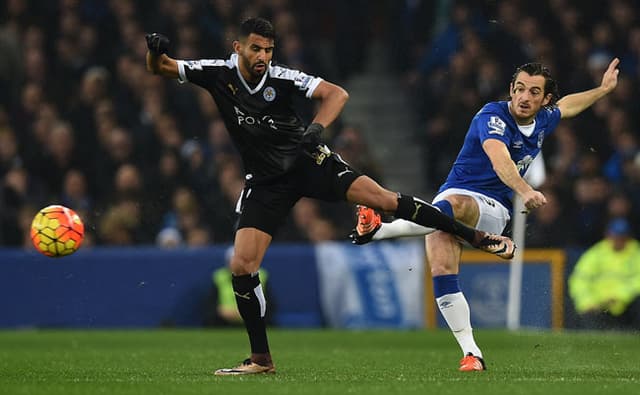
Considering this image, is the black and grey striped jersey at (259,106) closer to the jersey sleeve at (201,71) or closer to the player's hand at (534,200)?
the jersey sleeve at (201,71)

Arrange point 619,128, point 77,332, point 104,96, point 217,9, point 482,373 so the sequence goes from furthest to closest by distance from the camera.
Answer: point 217,9 → point 104,96 → point 619,128 → point 77,332 → point 482,373

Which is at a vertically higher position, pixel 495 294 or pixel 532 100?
pixel 532 100

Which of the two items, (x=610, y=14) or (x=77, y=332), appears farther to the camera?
(x=610, y=14)

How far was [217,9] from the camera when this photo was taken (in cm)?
1980

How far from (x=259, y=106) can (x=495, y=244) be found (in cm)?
182

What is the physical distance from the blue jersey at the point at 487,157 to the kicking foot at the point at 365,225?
54cm

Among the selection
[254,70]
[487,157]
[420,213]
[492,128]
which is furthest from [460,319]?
[254,70]

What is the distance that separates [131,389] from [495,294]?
873cm

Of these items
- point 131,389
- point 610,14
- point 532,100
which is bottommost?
point 131,389

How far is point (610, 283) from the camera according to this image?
1539cm

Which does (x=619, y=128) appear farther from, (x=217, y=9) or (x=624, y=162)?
(x=217, y=9)

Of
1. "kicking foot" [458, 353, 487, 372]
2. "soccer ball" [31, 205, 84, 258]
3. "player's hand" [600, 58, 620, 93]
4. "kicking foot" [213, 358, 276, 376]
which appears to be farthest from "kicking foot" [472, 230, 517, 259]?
Answer: "soccer ball" [31, 205, 84, 258]

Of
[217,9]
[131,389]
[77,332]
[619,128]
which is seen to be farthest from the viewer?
[217,9]

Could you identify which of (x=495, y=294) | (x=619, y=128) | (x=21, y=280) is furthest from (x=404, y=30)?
(x=21, y=280)
